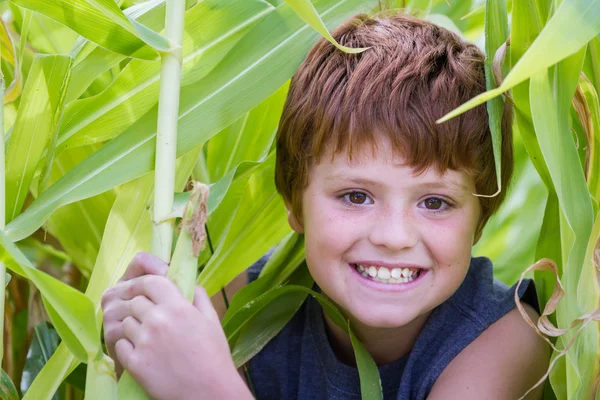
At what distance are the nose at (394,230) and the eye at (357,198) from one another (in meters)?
0.03

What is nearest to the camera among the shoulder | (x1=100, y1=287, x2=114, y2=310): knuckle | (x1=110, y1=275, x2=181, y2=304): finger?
(x1=110, y1=275, x2=181, y2=304): finger

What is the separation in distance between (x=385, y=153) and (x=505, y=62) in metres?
0.18

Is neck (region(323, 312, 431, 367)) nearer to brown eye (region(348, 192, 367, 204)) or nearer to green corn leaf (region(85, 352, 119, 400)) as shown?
brown eye (region(348, 192, 367, 204))

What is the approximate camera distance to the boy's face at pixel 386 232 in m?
0.90

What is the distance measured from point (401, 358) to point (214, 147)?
15.9 inches

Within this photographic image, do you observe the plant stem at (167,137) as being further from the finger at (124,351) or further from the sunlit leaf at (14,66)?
the sunlit leaf at (14,66)

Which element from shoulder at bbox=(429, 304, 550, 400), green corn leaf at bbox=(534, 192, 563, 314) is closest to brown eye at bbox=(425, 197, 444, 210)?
green corn leaf at bbox=(534, 192, 563, 314)

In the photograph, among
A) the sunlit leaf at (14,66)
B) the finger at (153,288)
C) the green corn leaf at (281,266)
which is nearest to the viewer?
the finger at (153,288)

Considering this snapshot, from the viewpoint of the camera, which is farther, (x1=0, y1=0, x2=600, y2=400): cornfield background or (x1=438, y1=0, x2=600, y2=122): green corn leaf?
(x1=0, y1=0, x2=600, y2=400): cornfield background

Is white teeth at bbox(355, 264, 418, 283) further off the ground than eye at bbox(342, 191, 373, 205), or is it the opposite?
eye at bbox(342, 191, 373, 205)

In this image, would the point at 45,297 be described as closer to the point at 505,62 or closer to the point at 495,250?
the point at 505,62

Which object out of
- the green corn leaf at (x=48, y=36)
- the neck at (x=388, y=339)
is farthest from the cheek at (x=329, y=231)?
the green corn leaf at (x=48, y=36)

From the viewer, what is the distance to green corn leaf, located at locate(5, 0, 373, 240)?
0.75 meters

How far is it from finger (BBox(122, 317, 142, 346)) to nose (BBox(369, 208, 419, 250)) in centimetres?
31
